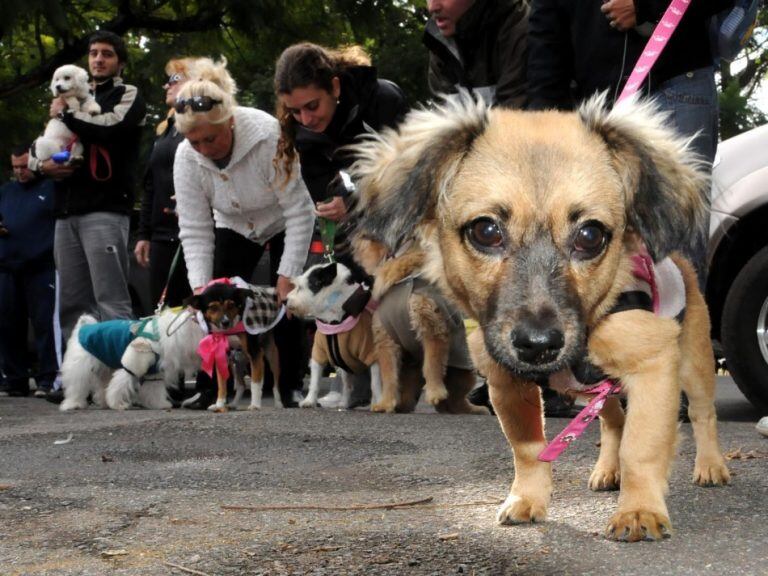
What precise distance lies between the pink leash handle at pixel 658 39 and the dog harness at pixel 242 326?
5.02 meters

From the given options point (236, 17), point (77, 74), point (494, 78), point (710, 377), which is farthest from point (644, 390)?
point (236, 17)

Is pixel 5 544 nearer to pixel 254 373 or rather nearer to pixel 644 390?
pixel 644 390

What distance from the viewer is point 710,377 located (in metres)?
4.43

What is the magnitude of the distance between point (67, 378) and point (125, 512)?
5.74m

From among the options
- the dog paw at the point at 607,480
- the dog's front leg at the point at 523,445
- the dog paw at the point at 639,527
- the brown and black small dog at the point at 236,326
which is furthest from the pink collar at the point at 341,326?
the dog paw at the point at 639,527

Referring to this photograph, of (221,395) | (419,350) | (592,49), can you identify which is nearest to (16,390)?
(221,395)

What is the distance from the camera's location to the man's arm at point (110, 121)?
9609 mm

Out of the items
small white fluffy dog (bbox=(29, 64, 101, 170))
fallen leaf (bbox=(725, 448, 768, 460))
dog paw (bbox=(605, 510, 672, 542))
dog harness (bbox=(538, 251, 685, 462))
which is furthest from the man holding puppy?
dog paw (bbox=(605, 510, 672, 542))

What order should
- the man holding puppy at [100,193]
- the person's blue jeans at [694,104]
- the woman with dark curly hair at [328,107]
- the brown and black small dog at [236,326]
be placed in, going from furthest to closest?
the man holding puppy at [100,193]
the brown and black small dog at [236,326]
the woman with dark curly hair at [328,107]
the person's blue jeans at [694,104]

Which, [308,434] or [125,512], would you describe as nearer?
[125,512]

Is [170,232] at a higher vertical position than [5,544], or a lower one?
higher

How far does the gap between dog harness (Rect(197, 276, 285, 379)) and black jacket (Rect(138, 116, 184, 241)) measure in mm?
848

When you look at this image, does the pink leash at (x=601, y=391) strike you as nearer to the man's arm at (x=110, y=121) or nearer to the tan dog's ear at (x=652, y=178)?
the tan dog's ear at (x=652, y=178)

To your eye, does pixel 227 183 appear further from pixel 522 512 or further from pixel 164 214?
pixel 522 512
